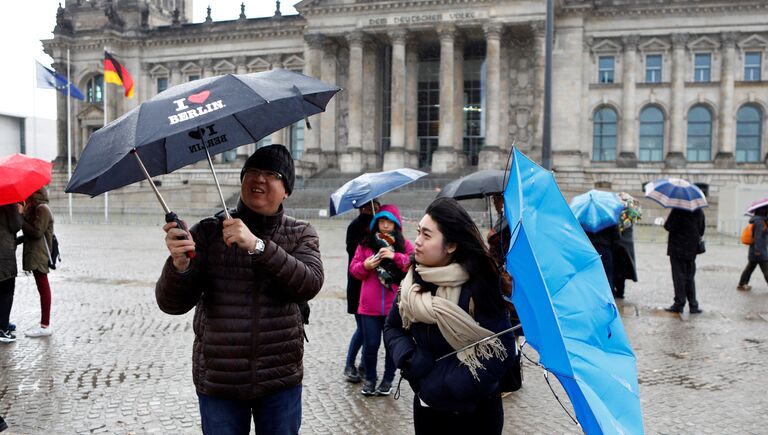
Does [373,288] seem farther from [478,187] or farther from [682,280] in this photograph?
[682,280]

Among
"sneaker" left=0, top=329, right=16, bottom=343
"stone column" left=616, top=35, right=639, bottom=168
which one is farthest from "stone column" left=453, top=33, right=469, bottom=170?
"sneaker" left=0, top=329, right=16, bottom=343

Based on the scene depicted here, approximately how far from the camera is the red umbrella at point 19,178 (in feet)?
22.0

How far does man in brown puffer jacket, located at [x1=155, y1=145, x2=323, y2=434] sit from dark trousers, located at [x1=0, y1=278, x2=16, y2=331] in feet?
19.5

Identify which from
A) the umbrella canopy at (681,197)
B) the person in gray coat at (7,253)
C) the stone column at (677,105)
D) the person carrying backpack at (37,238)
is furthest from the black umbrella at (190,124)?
the stone column at (677,105)

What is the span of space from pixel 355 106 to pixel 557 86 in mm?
13376

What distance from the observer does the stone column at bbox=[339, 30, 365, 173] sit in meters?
42.9

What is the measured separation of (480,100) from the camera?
45.1 m

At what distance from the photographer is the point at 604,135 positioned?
43.3 m

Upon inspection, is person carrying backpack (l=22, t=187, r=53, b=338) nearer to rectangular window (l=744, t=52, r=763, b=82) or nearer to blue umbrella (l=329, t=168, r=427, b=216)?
blue umbrella (l=329, t=168, r=427, b=216)

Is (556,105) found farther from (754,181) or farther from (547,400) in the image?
(547,400)

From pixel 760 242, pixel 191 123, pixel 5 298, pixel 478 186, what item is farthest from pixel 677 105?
pixel 191 123

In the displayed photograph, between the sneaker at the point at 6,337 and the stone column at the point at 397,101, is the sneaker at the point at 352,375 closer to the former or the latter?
the sneaker at the point at 6,337

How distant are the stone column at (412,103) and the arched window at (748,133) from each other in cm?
2074

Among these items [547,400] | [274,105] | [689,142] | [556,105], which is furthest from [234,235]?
[689,142]
